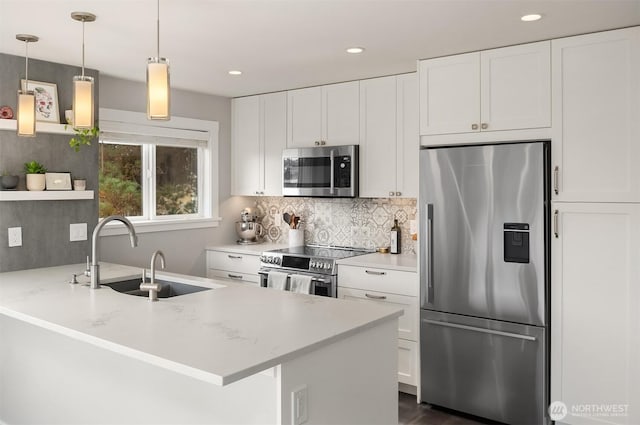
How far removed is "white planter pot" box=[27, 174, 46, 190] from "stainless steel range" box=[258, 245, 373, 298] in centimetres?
178

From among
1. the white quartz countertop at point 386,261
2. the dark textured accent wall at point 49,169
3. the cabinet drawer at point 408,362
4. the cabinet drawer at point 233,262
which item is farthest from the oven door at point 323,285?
the dark textured accent wall at point 49,169

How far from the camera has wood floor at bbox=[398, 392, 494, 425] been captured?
3.41 m

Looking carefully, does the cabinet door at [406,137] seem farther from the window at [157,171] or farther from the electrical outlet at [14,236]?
the electrical outlet at [14,236]

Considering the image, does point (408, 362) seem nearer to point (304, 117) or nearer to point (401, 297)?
point (401, 297)

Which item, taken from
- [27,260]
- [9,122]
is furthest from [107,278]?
[9,122]

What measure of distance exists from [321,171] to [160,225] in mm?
1435

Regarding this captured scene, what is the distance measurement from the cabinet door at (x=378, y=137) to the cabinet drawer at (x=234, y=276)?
1200mm

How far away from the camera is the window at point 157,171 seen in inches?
170

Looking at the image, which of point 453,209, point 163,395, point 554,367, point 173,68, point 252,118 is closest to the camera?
point 163,395

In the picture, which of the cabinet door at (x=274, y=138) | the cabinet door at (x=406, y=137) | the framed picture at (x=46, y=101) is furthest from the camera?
the cabinet door at (x=274, y=138)

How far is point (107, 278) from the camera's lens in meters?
3.21

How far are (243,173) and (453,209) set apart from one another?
2.34 m

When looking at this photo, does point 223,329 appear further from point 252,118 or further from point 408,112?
point 252,118

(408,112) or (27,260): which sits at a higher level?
(408,112)
